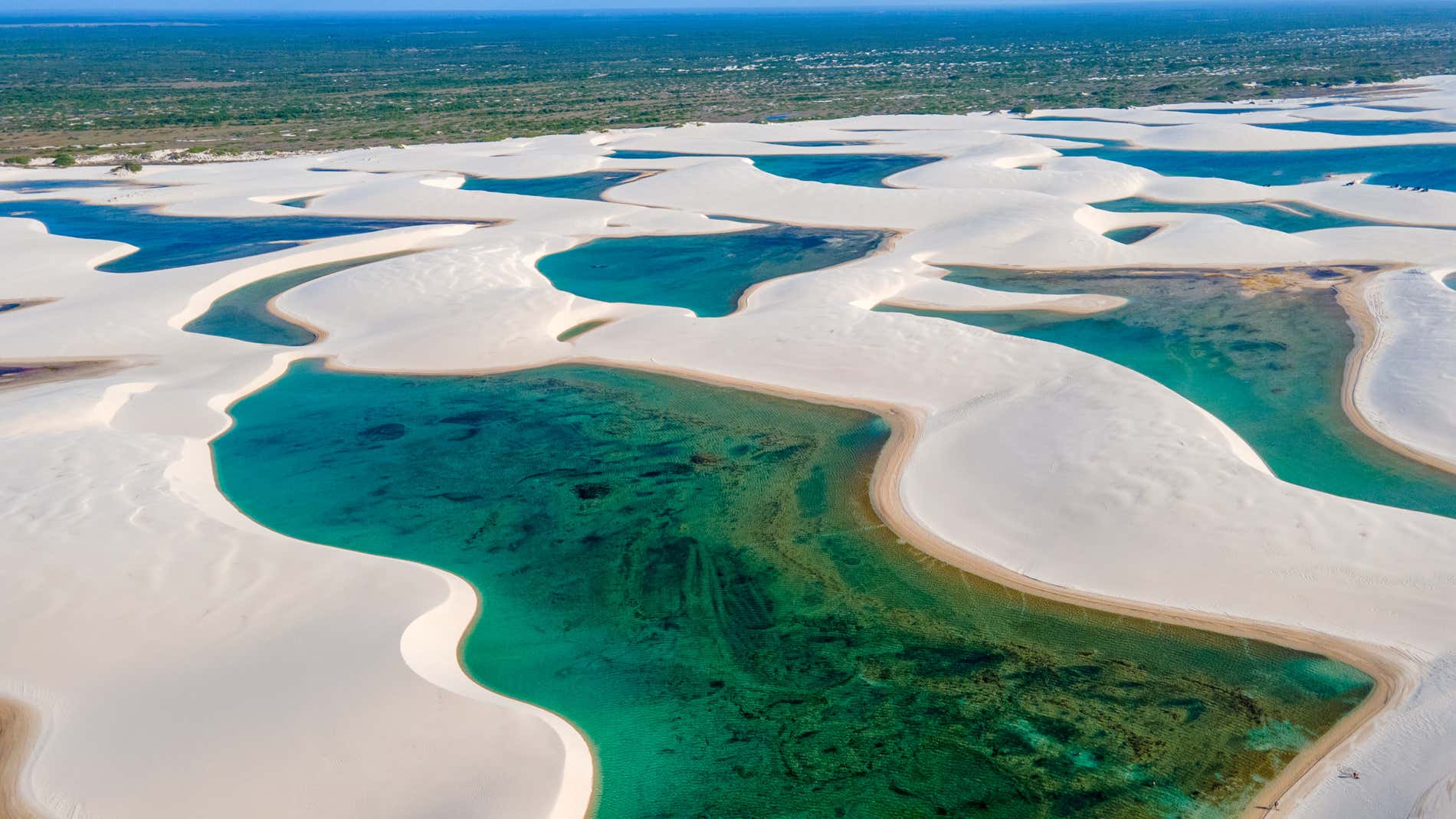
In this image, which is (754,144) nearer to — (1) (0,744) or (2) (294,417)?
(2) (294,417)

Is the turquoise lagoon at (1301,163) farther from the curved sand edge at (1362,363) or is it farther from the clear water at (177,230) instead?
the clear water at (177,230)

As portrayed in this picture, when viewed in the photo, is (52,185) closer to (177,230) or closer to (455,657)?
(177,230)

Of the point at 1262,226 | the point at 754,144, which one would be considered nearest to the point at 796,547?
the point at 1262,226

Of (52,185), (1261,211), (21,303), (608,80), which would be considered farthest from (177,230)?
(608,80)

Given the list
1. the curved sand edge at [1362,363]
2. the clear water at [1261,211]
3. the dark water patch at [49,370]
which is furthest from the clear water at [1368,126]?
the dark water patch at [49,370]

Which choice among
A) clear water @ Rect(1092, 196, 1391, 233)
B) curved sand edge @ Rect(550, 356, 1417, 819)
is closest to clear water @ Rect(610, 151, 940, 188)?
clear water @ Rect(1092, 196, 1391, 233)

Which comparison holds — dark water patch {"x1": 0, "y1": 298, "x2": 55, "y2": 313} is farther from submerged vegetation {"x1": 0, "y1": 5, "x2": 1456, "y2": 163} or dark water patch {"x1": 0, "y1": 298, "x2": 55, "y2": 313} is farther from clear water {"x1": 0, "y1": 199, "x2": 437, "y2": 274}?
submerged vegetation {"x1": 0, "y1": 5, "x2": 1456, "y2": 163}
